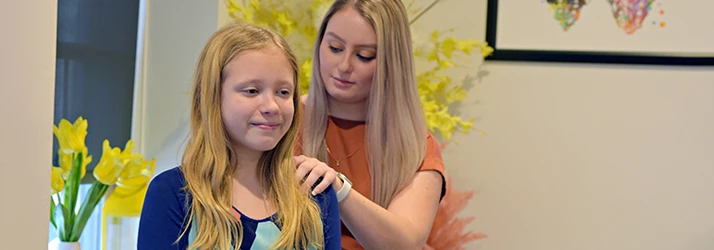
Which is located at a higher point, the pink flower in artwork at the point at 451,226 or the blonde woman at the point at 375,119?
the blonde woman at the point at 375,119

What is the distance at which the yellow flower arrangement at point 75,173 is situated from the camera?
4.74 ft

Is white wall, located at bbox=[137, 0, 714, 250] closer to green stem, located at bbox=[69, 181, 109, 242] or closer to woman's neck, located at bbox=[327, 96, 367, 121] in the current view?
woman's neck, located at bbox=[327, 96, 367, 121]

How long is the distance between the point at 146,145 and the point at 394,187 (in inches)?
29.0

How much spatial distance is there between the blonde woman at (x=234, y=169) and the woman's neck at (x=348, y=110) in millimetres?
529

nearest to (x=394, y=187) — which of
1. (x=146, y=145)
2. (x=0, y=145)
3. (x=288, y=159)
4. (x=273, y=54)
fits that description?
(x=288, y=159)

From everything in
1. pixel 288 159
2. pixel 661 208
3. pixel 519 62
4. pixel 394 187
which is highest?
pixel 519 62

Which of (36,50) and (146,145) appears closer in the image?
(36,50)

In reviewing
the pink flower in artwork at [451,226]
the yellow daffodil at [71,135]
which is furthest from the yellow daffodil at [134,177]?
the pink flower in artwork at [451,226]

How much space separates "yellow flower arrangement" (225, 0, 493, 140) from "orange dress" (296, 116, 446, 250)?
0.88 feet

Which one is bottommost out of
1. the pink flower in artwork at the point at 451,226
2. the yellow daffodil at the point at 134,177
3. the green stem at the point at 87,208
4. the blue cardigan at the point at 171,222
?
the pink flower in artwork at the point at 451,226

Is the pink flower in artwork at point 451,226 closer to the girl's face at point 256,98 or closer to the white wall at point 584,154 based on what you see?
the white wall at point 584,154

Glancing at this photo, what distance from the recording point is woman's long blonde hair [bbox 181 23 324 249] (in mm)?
974

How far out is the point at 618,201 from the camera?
210cm

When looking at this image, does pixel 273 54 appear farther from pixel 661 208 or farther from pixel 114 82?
pixel 661 208
